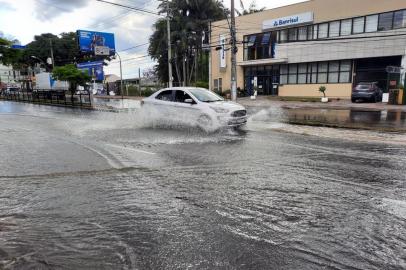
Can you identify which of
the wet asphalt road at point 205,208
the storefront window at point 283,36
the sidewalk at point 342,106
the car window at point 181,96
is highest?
the storefront window at point 283,36

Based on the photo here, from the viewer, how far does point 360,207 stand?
15.1ft

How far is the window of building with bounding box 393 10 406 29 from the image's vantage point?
28766 mm

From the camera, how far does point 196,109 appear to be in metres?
12.1

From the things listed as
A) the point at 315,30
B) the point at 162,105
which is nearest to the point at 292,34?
the point at 315,30

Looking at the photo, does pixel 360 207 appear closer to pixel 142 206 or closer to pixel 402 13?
pixel 142 206

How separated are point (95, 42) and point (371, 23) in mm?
37134

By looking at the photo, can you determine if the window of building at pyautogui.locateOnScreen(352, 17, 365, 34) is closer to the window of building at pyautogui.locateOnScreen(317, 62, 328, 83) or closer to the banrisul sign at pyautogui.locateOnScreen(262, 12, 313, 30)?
the window of building at pyautogui.locateOnScreen(317, 62, 328, 83)

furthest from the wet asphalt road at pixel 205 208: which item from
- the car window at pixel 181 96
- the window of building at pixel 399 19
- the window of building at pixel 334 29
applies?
the window of building at pixel 334 29

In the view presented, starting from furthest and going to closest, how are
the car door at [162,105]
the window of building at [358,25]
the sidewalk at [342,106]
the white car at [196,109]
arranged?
the window of building at [358,25] < the sidewalk at [342,106] < the car door at [162,105] < the white car at [196,109]

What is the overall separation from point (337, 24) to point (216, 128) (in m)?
27.1

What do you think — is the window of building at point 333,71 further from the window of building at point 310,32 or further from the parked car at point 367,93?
the parked car at point 367,93

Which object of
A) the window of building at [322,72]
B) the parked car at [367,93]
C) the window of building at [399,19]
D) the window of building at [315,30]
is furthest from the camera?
the window of building at [322,72]

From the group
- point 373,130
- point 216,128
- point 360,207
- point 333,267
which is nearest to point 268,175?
point 360,207

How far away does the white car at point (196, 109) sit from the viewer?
11641 mm
